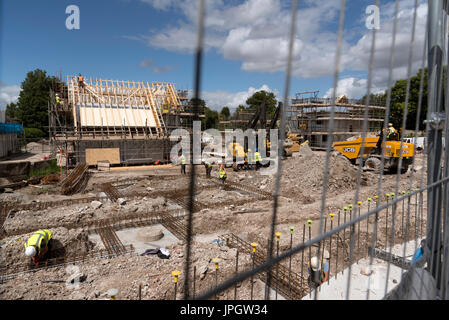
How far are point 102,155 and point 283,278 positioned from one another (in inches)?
605

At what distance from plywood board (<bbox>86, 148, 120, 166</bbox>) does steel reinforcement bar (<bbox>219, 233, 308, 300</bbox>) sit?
12903 mm

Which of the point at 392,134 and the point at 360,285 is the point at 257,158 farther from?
the point at 360,285

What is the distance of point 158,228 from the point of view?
7969 millimetres

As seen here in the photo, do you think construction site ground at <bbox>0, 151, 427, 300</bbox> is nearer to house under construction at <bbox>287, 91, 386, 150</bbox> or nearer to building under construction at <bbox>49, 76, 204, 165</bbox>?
building under construction at <bbox>49, 76, 204, 165</bbox>

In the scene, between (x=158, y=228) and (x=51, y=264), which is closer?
(x=51, y=264)

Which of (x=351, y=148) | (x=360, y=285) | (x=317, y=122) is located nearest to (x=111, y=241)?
(x=360, y=285)

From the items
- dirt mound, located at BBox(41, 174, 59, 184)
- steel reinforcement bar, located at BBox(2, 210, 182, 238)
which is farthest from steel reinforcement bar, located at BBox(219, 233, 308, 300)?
dirt mound, located at BBox(41, 174, 59, 184)

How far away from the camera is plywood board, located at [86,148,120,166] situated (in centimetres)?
1730

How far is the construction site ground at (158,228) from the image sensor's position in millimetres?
4965

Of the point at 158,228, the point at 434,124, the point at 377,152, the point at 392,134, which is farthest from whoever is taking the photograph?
the point at 377,152

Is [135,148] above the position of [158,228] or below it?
above

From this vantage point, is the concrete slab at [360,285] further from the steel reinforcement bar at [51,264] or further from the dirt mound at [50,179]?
the dirt mound at [50,179]

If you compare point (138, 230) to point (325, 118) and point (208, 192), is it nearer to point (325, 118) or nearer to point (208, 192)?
point (208, 192)

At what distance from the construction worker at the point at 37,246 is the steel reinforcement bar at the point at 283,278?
389 cm
